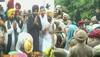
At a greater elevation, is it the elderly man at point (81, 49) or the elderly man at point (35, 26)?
the elderly man at point (35, 26)

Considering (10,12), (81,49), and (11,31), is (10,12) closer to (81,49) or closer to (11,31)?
(11,31)

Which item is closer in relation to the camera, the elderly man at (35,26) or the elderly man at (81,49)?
the elderly man at (81,49)

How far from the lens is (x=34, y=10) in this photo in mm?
5445

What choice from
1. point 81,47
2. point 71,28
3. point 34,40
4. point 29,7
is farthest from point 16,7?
point 81,47

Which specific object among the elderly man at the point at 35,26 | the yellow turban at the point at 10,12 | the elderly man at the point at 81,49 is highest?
the yellow turban at the point at 10,12

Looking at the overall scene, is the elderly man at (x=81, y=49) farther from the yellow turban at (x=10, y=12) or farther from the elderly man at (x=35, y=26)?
the yellow turban at (x=10, y=12)

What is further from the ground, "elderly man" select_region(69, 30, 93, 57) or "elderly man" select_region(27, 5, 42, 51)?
"elderly man" select_region(27, 5, 42, 51)

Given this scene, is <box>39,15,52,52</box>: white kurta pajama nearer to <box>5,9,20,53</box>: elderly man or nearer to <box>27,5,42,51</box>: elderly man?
<box>27,5,42,51</box>: elderly man

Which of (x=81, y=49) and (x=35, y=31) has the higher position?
(x=35, y=31)

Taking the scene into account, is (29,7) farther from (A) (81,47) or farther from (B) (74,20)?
(A) (81,47)

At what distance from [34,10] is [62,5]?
0.47 m

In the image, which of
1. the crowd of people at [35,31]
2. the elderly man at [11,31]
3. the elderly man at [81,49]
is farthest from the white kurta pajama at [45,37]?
the elderly man at [81,49]

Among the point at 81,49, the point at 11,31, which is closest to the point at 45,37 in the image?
the point at 11,31

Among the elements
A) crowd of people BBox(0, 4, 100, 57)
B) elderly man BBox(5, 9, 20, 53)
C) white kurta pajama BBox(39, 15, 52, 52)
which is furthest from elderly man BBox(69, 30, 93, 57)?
elderly man BBox(5, 9, 20, 53)
